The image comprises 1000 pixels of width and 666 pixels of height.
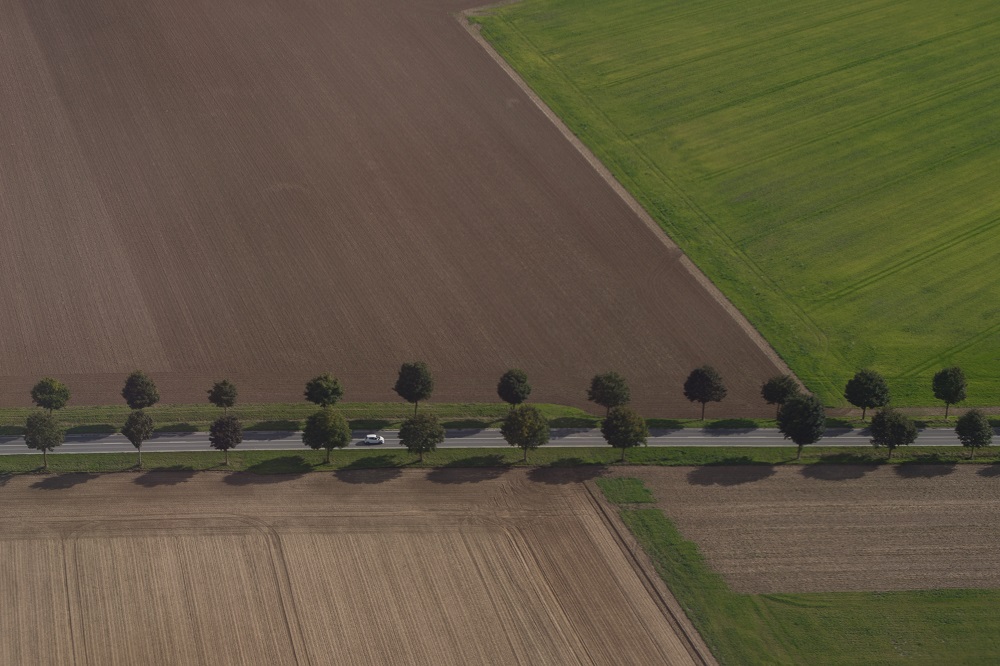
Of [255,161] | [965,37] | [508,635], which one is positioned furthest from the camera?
[965,37]

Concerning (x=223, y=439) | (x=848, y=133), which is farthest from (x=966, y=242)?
(x=223, y=439)

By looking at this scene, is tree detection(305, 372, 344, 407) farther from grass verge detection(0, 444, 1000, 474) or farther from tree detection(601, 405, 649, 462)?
tree detection(601, 405, 649, 462)

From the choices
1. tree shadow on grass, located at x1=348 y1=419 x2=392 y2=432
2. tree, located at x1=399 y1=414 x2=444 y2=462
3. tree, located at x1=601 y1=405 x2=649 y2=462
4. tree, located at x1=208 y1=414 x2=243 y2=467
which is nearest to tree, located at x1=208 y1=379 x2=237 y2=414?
tree, located at x1=208 y1=414 x2=243 y2=467

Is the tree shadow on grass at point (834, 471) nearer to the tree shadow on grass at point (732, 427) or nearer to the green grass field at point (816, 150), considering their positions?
the tree shadow on grass at point (732, 427)

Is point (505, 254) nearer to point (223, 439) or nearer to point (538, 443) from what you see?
point (538, 443)

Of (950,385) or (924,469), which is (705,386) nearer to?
(924,469)
